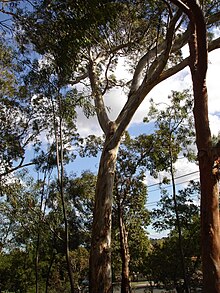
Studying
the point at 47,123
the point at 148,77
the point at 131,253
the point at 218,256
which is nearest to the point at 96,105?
the point at 148,77

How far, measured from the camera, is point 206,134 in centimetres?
373

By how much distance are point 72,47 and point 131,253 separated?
14.8 m

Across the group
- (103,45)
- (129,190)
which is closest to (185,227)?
(129,190)

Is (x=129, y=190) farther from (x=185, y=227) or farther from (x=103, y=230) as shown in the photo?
(x=103, y=230)

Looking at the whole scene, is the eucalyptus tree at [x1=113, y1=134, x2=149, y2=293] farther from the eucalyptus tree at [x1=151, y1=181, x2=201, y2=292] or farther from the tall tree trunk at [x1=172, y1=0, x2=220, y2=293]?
the tall tree trunk at [x1=172, y1=0, x2=220, y2=293]

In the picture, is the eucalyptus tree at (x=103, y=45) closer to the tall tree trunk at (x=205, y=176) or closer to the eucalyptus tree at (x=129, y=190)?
the tall tree trunk at (x=205, y=176)

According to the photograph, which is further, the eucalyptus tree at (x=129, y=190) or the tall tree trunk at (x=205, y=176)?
the eucalyptus tree at (x=129, y=190)

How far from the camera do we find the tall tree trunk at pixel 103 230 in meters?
6.04

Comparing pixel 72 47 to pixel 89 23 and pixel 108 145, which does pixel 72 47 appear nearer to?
pixel 89 23

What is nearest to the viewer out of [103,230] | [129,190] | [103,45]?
[103,230]

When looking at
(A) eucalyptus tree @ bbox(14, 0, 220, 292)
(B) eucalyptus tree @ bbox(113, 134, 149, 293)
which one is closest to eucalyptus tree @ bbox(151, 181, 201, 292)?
(B) eucalyptus tree @ bbox(113, 134, 149, 293)

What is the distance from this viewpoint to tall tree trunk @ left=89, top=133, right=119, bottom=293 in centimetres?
604

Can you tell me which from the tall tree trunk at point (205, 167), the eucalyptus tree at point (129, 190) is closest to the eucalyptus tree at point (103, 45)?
the tall tree trunk at point (205, 167)

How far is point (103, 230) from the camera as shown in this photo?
250 inches
